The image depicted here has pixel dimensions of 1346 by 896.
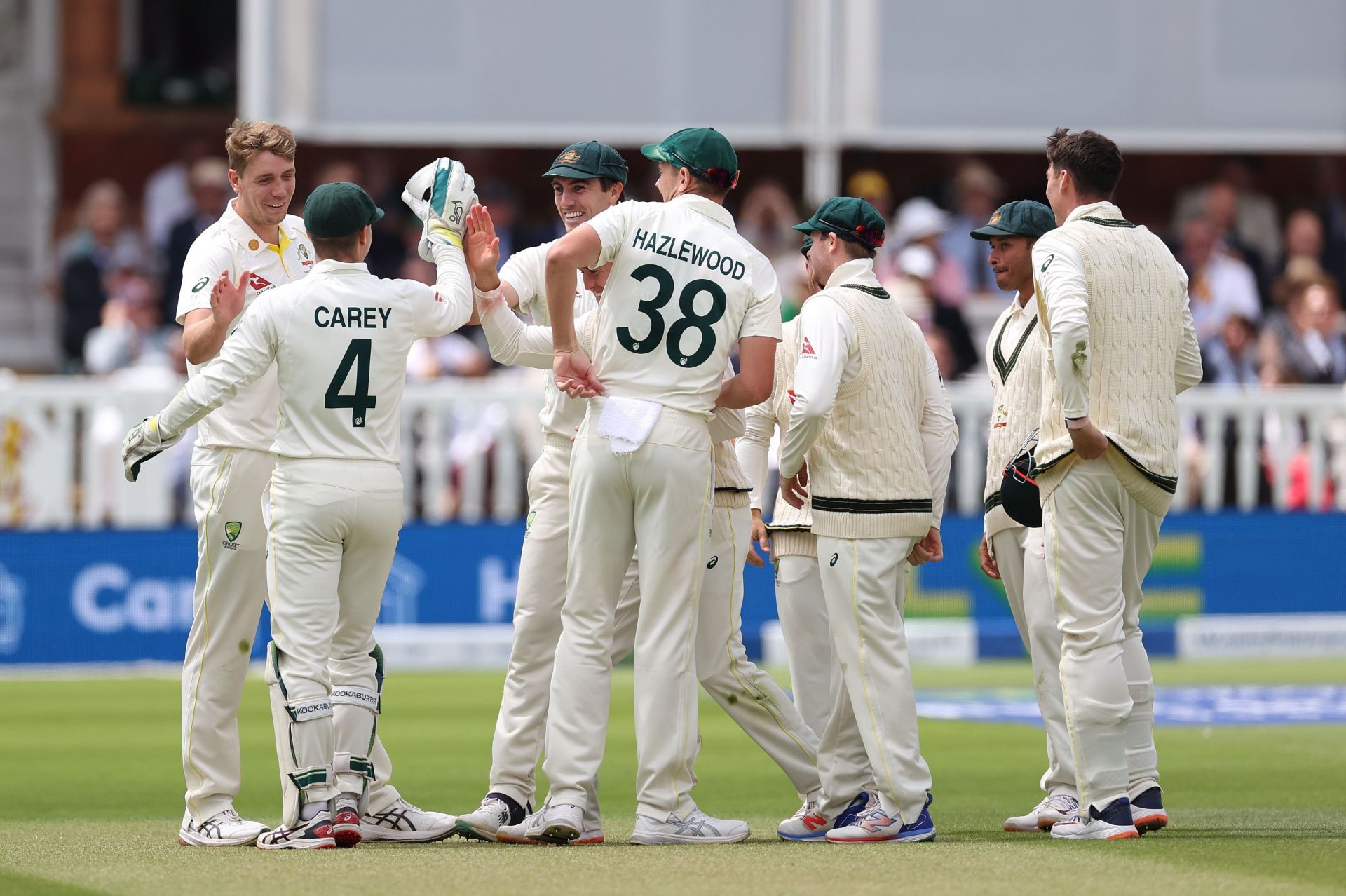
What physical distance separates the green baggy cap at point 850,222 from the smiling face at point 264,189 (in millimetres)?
1854

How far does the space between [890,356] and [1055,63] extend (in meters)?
11.5

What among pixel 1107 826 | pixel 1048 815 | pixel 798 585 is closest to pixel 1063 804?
pixel 1048 815

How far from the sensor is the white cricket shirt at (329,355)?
271 inches

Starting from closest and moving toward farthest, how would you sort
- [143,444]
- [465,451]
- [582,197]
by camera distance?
[143,444] → [582,197] → [465,451]

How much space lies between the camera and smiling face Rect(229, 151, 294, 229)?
7312 millimetres

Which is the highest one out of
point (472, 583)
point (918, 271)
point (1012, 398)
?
point (918, 271)

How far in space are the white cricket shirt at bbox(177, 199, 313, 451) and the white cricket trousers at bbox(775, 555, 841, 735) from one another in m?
1.99

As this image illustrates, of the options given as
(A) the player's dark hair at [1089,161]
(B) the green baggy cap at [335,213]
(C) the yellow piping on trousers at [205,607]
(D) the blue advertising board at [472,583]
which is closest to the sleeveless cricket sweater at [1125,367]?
(A) the player's dark hair at [1089,161]

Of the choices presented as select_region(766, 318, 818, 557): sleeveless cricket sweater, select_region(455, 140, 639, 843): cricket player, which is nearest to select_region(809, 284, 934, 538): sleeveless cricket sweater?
select_region(766, 318, 818, 557): sleeveless cricket sweater

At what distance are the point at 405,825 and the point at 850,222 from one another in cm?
268

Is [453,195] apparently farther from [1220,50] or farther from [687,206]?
[1220,50]

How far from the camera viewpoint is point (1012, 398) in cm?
784

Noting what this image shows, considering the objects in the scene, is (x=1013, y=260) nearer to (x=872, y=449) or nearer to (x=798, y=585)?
(x=872, y=449)

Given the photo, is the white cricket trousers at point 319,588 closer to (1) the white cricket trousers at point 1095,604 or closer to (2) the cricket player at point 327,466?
(2) the cricket player at point 327,466
